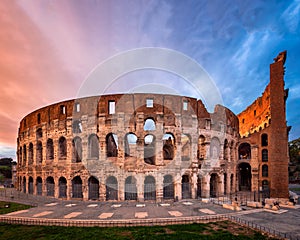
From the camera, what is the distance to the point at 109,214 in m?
14.1

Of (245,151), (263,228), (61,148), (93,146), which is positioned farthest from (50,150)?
(245,151)

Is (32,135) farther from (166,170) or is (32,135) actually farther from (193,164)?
(193,164)

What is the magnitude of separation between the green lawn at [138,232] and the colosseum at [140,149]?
26.5 ft

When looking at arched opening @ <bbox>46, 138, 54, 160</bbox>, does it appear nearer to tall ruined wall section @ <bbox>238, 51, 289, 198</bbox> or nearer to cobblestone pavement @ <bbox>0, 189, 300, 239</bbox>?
cobblestone pavement @ <bbox>0, 189, 300, 239</bbox>

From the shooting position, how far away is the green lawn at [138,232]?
10.1 metres

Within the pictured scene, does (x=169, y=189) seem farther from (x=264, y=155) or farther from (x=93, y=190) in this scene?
(x=264, y=155)

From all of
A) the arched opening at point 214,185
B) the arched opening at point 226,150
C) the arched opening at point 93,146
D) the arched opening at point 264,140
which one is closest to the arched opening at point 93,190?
the arched opening at point 93,146

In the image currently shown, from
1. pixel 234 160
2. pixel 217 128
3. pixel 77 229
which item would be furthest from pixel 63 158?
pixel 234 160

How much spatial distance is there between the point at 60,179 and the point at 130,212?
37.7 ft

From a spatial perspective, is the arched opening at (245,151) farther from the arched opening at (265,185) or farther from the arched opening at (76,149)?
the arched opening at (76,149)

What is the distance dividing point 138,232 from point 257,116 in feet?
103

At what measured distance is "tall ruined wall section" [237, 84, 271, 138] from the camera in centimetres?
2938

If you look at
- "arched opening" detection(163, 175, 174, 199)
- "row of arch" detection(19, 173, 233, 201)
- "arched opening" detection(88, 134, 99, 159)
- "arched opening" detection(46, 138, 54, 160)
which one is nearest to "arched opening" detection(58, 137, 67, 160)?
"arched opening" detection(46, 138, 54, 160)

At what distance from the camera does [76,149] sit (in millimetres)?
22406
